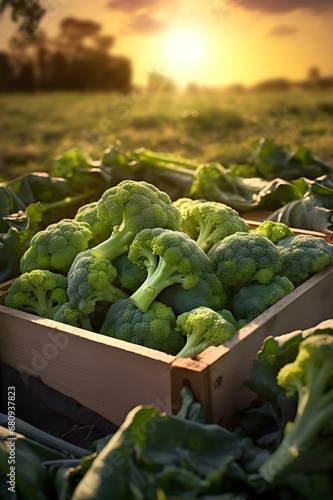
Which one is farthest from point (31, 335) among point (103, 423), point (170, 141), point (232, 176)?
point (170, 141)

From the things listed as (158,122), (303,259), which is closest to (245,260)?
(303,259)

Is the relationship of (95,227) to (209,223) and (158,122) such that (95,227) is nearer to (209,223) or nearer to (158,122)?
(209,223)

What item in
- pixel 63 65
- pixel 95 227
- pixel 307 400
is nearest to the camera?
pixel 307 400

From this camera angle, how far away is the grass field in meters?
6.00

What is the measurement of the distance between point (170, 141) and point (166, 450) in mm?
5441

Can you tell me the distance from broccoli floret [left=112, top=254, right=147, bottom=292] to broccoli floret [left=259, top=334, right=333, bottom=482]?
618 millimetres

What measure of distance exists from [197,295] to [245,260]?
0.67 ft

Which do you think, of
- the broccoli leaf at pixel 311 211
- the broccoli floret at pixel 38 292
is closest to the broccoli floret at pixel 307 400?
the broccoli floret at pixel 38 292

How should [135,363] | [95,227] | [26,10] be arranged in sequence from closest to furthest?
[135,363] < [95,227] < [26,10]

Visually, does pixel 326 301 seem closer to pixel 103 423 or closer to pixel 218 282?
pixel 218 282

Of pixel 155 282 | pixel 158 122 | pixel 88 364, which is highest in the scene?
pixel 158 122

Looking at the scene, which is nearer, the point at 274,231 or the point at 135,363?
the point at 135,363

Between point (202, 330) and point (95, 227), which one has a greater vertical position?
point (95, 227)

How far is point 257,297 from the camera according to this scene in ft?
5.32
